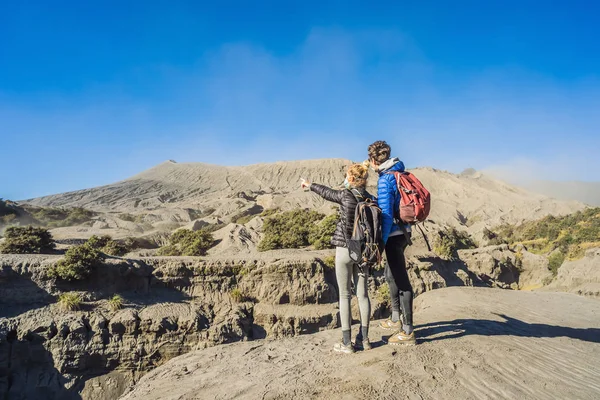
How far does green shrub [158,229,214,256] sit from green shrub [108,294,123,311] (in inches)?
371

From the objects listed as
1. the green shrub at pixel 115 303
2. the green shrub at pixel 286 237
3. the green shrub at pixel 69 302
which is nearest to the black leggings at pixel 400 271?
the green shrub at pixel 115 303

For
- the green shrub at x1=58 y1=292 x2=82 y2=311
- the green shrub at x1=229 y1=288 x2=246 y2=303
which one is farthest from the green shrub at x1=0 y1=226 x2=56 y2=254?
the green shrub at x1=229 y1=288 x2=246 y2=303

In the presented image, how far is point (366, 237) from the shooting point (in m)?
4.18

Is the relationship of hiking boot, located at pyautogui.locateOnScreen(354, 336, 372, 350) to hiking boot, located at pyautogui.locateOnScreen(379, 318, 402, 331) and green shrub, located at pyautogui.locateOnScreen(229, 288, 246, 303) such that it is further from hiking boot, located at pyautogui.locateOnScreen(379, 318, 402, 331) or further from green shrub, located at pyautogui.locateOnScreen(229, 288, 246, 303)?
green shrub, located at pyautogui.locateOnScreen(229, 288, 246, 303)

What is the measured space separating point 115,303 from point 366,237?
24.5ft

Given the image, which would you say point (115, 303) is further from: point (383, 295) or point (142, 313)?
point (383, 295)

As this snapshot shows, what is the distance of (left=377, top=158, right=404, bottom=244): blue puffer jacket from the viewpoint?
4383 millimetres

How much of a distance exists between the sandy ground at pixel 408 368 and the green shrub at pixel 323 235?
29.8 ft

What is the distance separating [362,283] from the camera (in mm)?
4488

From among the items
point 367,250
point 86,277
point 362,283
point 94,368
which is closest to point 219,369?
point 362,283

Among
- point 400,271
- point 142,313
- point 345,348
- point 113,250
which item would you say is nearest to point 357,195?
point 400,271

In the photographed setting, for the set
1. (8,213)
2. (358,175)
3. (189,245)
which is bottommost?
(189,245)

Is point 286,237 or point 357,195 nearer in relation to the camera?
point 357,195

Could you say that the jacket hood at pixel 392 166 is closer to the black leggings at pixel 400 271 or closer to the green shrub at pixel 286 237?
the black leggings at pixel 400 271
